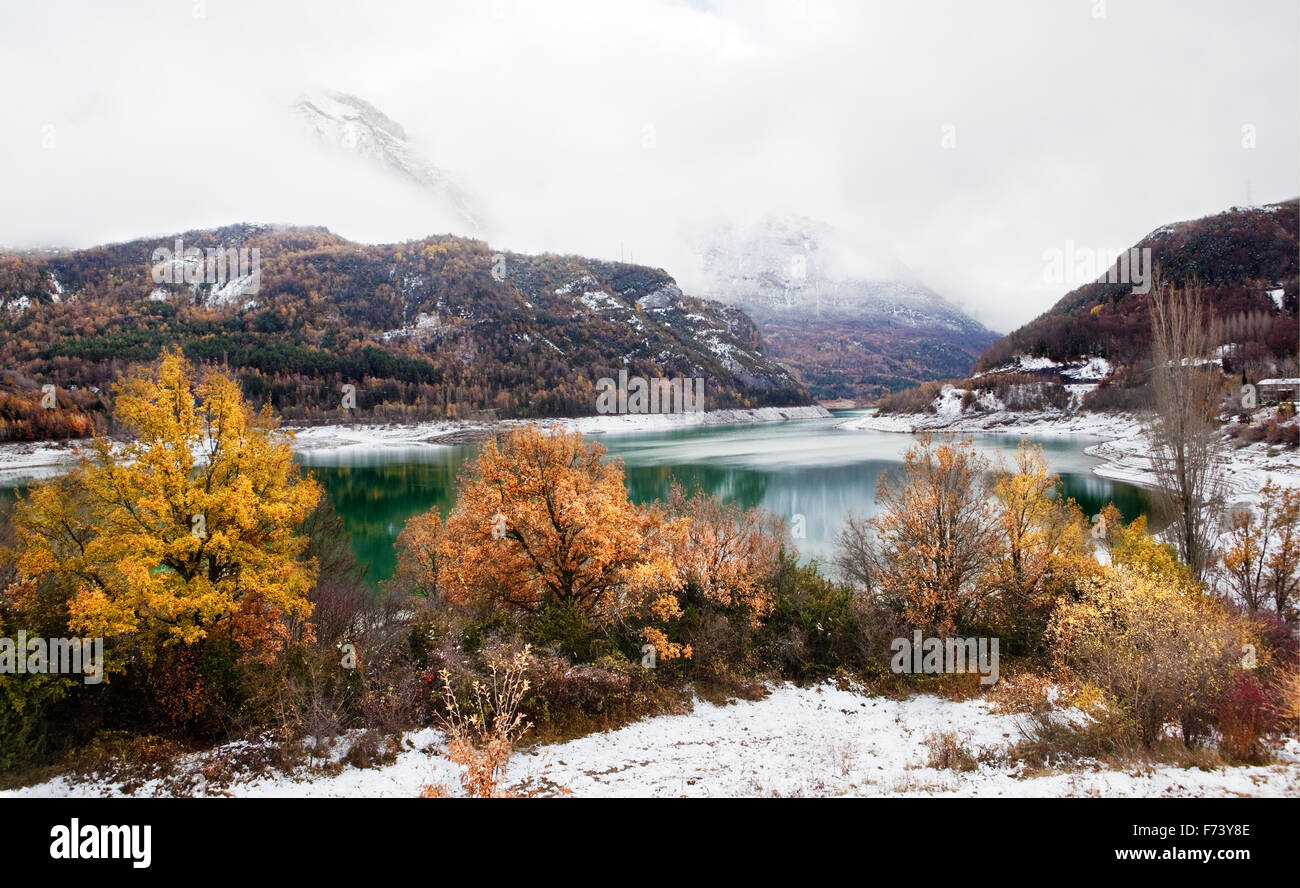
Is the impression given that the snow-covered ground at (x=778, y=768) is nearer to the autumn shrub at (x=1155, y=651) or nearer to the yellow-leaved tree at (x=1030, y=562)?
the autumn shrub at (x=1155, y=651)

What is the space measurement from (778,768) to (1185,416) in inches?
802

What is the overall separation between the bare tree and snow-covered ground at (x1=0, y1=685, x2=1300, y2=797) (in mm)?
13063

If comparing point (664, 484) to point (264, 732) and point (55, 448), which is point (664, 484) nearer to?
point (264, 732)

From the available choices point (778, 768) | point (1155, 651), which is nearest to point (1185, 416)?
point (1155, 651)

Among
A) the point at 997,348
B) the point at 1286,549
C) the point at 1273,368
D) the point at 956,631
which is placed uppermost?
the point at 997,348

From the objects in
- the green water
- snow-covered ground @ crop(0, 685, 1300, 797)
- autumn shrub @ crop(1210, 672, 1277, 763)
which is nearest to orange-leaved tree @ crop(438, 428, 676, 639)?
snow-covered ground @ crop(0, 685, 1300, 797)

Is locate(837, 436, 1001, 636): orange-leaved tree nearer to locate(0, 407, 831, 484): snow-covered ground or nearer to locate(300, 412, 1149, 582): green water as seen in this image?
locate(300, 412, 1149, 582): green water

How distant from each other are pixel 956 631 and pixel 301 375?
145578 mm

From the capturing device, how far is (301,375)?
129 meters

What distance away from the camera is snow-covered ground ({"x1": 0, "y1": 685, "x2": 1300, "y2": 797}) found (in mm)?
6664

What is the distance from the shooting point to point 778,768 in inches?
368
